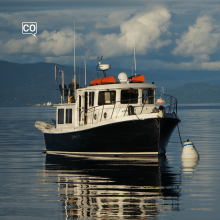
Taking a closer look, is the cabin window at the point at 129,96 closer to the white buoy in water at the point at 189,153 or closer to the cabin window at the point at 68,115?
the cabin window at the point at 68,115

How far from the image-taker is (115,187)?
48.7 ft

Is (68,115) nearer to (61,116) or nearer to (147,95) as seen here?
(61,116)

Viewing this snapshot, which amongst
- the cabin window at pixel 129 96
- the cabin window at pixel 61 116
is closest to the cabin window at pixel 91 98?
the cabin window at pixel 129 96

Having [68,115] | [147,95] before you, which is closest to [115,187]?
[147,95]

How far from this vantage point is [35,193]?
14.0 m

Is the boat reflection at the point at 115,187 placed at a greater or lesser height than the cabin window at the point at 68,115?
lesser

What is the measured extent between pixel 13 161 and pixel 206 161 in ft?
32.2

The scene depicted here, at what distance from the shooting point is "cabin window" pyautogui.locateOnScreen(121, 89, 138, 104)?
2325cm

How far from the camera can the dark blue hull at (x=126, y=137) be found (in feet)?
69.5

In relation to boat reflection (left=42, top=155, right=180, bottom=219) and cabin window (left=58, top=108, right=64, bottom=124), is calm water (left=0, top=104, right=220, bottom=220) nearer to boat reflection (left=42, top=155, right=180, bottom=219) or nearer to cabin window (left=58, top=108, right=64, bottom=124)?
boat reflection (left=42, top=155, right=180, bottom=219)

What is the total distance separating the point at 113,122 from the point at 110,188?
6.80 m

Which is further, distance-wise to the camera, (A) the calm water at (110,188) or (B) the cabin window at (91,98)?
(B) the cabin window at (91,98)

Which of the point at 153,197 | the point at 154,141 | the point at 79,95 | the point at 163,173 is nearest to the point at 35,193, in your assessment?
the point at 153,197

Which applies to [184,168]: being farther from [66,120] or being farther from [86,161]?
[66,120]
